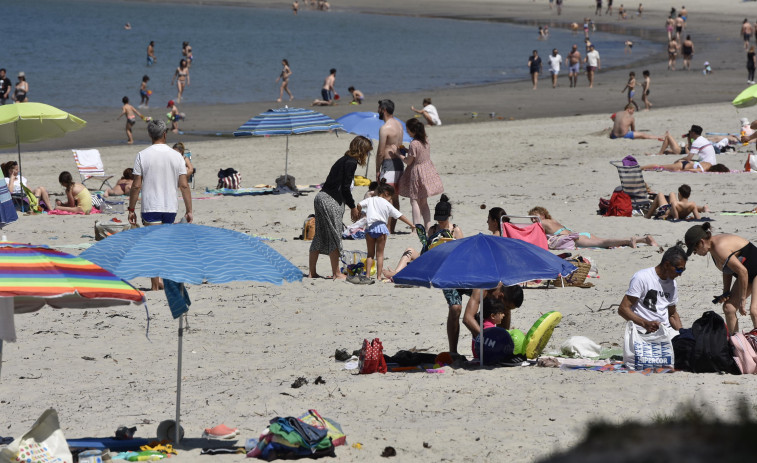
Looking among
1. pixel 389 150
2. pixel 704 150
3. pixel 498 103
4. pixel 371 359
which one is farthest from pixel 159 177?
pixel 498 103

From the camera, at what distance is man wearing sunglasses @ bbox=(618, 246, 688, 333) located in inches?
317

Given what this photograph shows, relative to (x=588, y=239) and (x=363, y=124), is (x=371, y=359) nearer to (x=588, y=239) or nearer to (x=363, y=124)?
(x=588, y=239)

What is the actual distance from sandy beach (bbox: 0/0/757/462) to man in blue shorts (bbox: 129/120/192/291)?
3.34 ft

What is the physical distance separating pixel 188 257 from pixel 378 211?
5.40m

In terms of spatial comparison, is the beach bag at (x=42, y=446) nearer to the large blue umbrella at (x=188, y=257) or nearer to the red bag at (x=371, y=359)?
the large blue umbrella at (x=188, y=257)

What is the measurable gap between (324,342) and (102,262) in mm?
3283

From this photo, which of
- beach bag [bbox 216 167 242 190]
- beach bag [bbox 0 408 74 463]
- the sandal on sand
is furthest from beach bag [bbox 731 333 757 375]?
beach bag [bbox 216 167 242 190]

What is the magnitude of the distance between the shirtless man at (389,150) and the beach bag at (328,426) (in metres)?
6.80

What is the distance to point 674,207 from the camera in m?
14.1

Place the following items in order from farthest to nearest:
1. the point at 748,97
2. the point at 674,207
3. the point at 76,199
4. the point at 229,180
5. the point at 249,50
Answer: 1. the point at 249,50
2. the point at 229,180
3. the point at 748,97
4. the point at 76,199
5. the point at 674,207

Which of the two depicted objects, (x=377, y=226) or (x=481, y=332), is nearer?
(x=481, y=332)

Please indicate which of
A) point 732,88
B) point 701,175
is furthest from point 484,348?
point 732,88

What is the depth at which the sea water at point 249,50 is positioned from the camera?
126 feet

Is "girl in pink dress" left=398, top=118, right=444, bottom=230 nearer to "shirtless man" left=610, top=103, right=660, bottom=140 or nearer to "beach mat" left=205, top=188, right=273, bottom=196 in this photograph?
"beach mat" left=205, top=188, right=273, bottom=196
